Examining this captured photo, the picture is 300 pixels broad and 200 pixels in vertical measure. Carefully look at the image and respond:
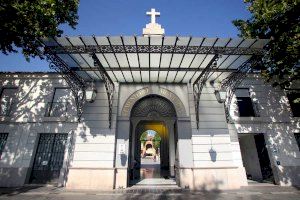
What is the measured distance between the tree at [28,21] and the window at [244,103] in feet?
35.9

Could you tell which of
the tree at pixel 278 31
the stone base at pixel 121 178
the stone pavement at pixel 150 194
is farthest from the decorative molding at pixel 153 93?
the tree at pixel 278 31

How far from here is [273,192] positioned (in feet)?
27.1

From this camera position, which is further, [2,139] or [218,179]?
[2,139]

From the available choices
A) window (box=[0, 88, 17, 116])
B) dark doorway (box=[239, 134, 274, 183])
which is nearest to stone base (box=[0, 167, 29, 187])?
window (box=[0, 88, 17, 116])

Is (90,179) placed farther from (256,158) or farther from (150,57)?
(256,158)

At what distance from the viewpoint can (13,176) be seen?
9.66 m

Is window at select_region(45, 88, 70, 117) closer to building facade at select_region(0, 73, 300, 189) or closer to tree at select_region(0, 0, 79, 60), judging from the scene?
building facade at select_region(0, 73, 300, 189)

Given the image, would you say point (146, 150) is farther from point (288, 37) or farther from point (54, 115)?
point (288, 37)

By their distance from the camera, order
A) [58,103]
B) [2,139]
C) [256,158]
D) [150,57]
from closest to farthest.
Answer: [150,57] < [2,139] < [58,103] < [256,158]

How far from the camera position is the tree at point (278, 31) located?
8.66m

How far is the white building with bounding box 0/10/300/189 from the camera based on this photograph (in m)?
8.88

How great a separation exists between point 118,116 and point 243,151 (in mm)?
9975

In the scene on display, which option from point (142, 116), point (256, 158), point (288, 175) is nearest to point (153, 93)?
point (142, 116)

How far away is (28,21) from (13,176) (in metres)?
7.93
